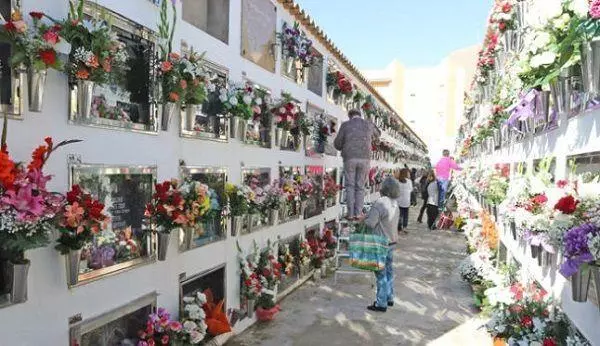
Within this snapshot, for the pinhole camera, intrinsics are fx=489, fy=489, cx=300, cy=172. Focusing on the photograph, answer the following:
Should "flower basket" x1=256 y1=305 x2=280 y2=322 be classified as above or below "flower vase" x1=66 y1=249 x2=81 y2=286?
below

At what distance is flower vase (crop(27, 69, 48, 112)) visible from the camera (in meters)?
2.65

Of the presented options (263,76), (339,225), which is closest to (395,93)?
(339,225)

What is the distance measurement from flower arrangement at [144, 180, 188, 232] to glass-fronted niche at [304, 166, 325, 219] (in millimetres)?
4527

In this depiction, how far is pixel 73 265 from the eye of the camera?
297 cm

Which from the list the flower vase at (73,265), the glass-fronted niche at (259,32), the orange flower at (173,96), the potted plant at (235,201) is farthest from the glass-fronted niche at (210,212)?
the glass-fronted niche at (259,32)

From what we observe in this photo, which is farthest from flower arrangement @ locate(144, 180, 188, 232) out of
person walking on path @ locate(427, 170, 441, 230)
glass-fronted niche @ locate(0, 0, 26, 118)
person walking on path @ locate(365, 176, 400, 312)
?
person walking on path @ locate(427, 170, 441, 230)

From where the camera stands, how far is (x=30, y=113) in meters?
2.72

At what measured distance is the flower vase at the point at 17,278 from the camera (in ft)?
8.31

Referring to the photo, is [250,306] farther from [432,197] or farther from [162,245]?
[432,197]

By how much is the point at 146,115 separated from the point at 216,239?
1.69 m

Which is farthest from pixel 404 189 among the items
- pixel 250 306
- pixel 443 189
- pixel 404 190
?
pixel 250 306

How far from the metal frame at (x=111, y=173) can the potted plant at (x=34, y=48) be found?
20.0 inches

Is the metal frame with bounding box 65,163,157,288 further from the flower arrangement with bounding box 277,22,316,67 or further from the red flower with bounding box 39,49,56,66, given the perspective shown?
the flower arrangement with bounding box 277,22,316,67

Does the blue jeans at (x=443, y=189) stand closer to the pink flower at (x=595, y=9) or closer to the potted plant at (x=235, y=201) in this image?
the potted plant at (x=235, y=201)
